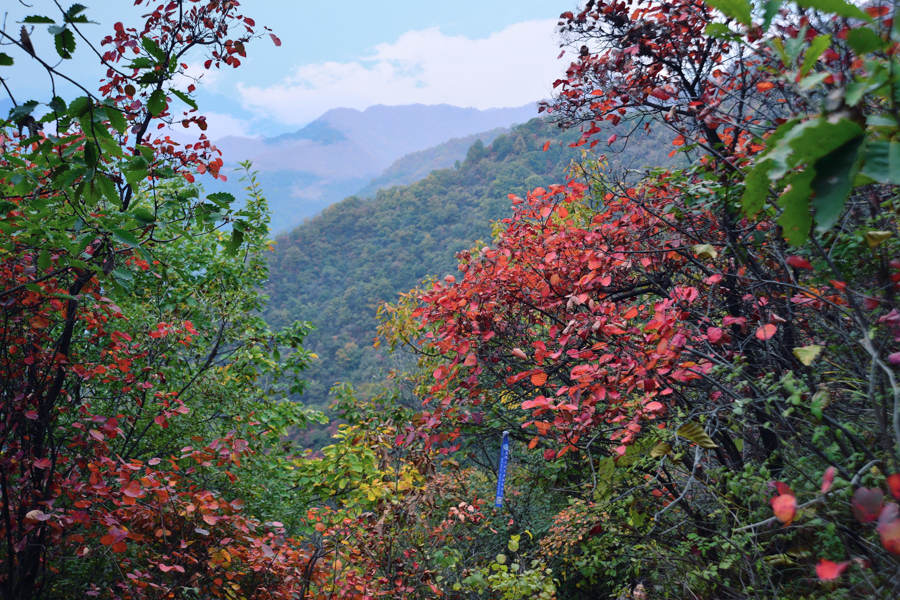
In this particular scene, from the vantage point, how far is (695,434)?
62.8 inches

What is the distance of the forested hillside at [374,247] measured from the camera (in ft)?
95.6

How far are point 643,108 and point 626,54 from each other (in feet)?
1.98

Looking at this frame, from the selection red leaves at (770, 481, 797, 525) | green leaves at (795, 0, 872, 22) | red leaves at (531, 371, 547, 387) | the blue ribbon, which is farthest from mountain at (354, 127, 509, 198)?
green leaves at (795, 0, 872, 22)

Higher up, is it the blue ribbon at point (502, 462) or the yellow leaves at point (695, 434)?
the yellow leaves at point (695, 434)

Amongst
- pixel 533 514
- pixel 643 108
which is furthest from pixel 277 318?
pixel 643 108

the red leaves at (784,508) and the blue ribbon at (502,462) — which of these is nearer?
the red leaves at (784,508)

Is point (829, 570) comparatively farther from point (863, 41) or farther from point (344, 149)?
point (344, 149)

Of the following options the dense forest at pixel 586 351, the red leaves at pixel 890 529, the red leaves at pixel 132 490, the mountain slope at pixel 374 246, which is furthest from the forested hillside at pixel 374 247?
the red leaves at pixel 890 529

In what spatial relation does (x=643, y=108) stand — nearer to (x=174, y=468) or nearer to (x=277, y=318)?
(x=174, y=468)

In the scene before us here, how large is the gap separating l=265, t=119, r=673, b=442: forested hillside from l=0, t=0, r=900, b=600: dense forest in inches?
819

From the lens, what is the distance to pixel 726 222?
249 cm

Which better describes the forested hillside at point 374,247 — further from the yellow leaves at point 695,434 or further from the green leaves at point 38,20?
the green leaves at point 38,20

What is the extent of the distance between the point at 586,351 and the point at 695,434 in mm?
633

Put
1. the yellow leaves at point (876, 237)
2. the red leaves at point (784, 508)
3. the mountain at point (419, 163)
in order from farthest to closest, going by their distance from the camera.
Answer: the mountain at point (419, 163) → the yellow leaves at point (876, 237) → the red leaves at point (784, 508)
